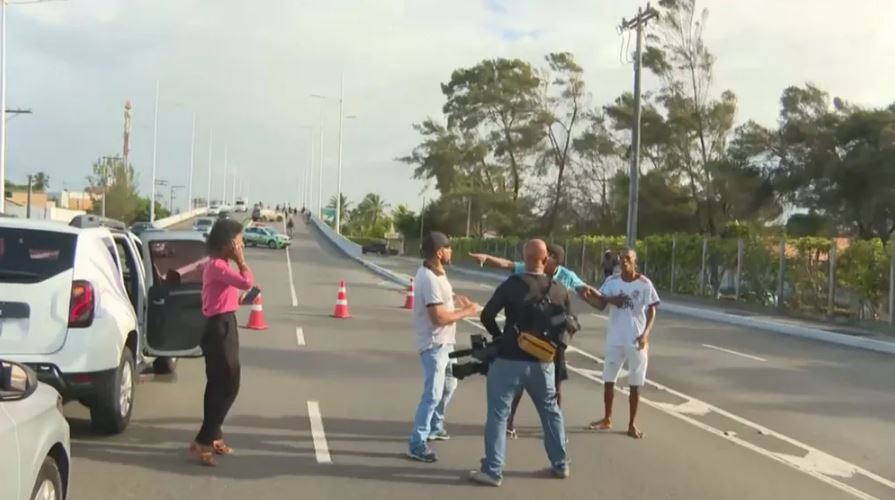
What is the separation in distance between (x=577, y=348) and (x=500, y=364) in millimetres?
10107

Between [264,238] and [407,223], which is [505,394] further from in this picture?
[407,223]

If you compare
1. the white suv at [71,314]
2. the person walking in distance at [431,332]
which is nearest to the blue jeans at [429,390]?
the person walking in distance at [431,332]

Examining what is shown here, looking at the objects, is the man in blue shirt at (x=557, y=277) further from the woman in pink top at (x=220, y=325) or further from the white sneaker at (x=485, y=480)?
the woman in pink top at (x=220, y=325)

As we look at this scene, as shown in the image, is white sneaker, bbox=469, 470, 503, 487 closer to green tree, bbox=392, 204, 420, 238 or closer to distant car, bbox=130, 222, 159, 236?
distant car, bbox=130, 222, 159, 236

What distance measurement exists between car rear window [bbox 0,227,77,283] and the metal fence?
20.9m

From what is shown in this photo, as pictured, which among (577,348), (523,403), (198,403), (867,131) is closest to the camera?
(198,403)

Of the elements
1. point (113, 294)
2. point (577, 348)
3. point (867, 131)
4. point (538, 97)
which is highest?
point (538, 97)

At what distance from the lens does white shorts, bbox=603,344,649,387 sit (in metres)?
9.11

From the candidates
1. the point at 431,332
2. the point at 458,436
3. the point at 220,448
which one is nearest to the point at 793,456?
the point at 458,436

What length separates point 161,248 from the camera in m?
11.5

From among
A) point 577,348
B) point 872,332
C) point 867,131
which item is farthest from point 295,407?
point 867,131

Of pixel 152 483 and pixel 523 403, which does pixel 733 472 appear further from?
pixel 152 483

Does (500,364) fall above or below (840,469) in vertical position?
above

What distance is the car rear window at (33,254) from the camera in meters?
7.26
